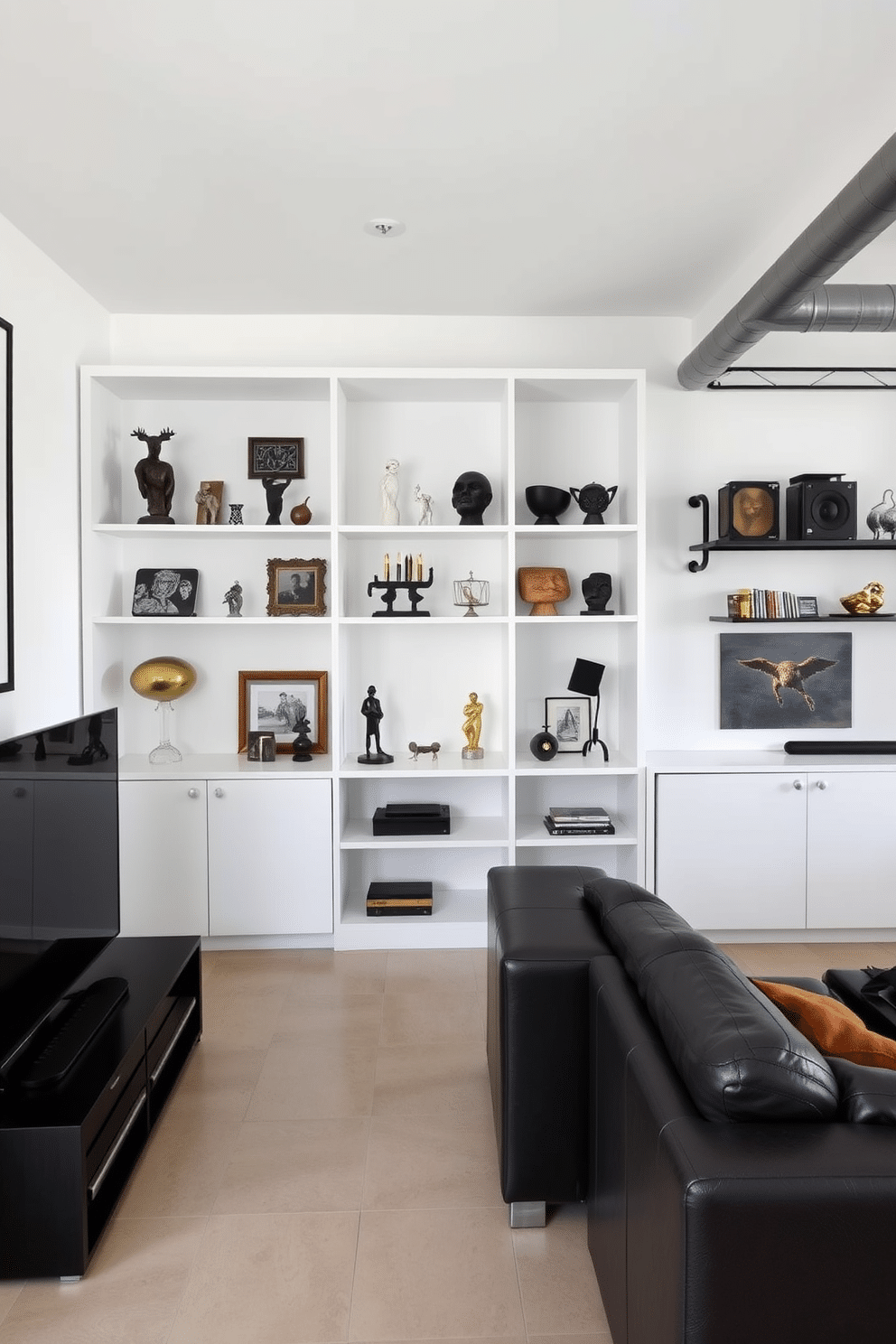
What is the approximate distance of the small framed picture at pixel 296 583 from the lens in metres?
4.43

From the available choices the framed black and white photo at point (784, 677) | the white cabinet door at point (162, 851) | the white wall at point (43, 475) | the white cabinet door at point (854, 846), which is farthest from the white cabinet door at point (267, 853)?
the white cabinet door at point (854, 846)

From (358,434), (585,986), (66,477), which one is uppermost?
(358,434)

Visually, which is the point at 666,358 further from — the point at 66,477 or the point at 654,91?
the point at 66,477

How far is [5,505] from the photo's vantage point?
325 centimetres

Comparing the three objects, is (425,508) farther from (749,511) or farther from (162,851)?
(162,851)

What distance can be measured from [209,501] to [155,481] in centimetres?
24

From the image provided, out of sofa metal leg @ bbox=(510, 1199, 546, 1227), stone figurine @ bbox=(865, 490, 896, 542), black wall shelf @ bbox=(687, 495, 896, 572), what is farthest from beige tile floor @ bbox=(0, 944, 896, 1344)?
stone figurine @ bbox=(865, 490, 896, 542)

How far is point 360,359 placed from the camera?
4.50m

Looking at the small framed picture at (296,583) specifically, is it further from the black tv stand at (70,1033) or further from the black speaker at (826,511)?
the black speaker at (826,511)

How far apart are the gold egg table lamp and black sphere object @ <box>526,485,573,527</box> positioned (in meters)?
1.73

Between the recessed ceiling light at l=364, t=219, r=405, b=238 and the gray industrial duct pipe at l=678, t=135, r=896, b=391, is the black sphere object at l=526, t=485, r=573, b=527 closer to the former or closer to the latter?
the gray industrial duct pipe at l=678, t=135, r=896, b=391

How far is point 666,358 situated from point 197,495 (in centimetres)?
226

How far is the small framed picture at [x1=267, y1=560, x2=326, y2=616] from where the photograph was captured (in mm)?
4426

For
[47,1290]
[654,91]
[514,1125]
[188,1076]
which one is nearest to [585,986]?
[514,1125]
